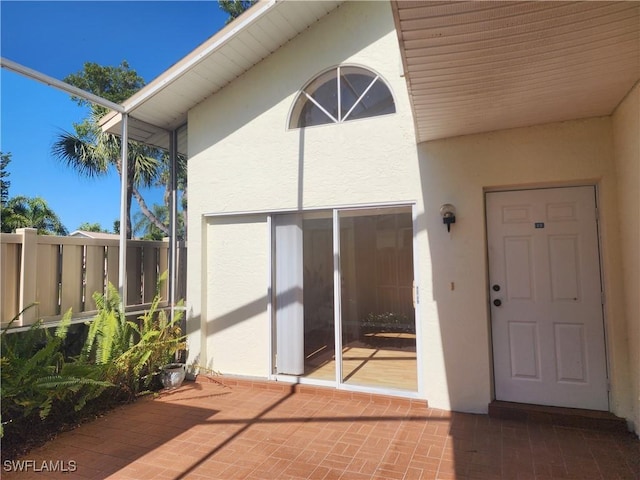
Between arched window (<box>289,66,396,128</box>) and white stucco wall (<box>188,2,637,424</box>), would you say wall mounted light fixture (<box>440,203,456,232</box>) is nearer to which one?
white stucco wall (<box>188,2,637,424</box>)

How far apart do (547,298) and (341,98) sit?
12.4 feet

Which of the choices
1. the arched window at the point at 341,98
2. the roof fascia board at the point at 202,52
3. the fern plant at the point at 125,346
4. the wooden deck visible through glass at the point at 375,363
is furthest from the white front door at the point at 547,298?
the fern plant at the point at 125,346

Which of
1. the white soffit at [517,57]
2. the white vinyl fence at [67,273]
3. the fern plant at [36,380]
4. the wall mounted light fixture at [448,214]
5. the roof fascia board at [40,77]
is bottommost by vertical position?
the fern plant at [36,380]

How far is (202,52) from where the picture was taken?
520 cm

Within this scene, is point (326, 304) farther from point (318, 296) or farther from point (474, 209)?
point (474, 209)

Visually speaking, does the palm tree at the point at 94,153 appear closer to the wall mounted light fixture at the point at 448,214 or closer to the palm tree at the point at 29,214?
the palm tree at the point at 29,214

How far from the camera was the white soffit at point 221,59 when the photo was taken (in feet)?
16.6

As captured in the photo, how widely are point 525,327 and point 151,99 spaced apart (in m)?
6.09

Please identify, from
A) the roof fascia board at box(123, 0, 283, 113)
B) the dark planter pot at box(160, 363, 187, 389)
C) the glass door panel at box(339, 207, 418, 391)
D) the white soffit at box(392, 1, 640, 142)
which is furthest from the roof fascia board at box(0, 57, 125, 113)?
the white soffit at box(392, 1, 640, 142)

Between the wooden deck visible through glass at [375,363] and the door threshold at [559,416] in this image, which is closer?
the door threshold at [559,416]

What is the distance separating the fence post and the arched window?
376 cm

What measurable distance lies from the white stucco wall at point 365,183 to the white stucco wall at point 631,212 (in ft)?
0.33

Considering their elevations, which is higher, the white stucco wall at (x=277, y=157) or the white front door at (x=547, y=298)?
the white stucco wall at (x=277, y=157)

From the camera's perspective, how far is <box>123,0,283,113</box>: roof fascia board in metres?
4.94
